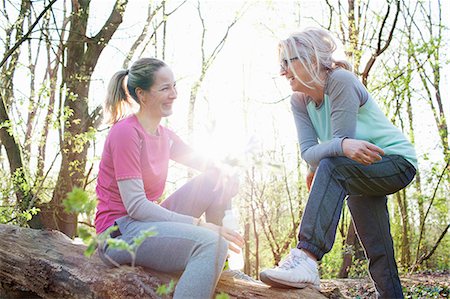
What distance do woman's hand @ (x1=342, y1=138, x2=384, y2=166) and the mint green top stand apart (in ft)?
0.12

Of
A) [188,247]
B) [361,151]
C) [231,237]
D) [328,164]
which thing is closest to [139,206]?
[188,247]

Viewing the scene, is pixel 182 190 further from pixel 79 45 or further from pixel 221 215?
pixel 79 45

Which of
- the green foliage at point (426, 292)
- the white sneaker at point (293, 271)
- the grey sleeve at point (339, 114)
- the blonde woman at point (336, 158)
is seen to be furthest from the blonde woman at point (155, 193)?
the green foliage at point (426, 292)

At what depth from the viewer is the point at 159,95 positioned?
90.0 inches

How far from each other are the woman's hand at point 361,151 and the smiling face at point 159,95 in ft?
2.68

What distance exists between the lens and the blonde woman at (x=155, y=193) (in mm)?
1884

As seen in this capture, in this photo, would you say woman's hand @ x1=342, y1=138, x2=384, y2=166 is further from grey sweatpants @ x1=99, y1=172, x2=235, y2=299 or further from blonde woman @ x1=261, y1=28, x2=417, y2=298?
grey sweatpants @ x1=99, y1=172, x2=235, y2=299

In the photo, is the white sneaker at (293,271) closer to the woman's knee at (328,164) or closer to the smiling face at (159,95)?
the woman's knee at (328,164)

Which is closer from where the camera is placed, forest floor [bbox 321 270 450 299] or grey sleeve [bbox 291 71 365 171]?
grey sleeve [bbox 291 71 365 171]

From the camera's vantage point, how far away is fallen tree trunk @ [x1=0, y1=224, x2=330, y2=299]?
203 centimetres

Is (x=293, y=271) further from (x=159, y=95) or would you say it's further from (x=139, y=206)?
(x=159, y=95)

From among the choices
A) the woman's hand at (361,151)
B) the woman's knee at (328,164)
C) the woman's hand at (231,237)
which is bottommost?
the woman's hand at (231,237)

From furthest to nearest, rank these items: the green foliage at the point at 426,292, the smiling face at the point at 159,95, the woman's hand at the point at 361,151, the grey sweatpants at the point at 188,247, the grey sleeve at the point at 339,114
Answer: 1. the green foliage at the point at 426,292
2. the smiling face at the point at 159,95
3. the grey sleeve at the point at 339,114
4. the woman's hand at the point at 361,151
5. the grey sweatpants at the point at 188,247

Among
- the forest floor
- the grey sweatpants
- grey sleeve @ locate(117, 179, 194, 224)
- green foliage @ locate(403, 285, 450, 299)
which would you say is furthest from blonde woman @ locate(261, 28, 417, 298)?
green foliage @ locate(403, 285, 450, 299)
